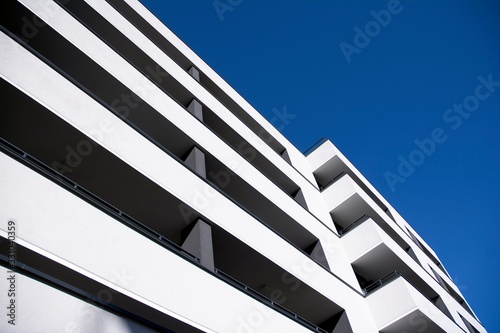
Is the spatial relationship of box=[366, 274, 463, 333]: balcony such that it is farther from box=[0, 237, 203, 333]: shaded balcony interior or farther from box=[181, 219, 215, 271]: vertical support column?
box=[0, 237, 203, 333]: shaded balcony interior

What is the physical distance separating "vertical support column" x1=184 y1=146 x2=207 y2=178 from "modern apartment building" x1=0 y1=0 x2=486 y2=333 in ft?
0.19

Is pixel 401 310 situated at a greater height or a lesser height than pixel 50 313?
greater

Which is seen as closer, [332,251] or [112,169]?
[112,169]

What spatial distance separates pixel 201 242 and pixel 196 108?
665 cm

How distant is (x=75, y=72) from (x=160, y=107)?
92.7 inches

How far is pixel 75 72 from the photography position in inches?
388

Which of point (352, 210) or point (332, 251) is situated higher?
point (352, 210)

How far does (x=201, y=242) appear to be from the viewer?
7645mm

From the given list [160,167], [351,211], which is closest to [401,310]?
[351,211]

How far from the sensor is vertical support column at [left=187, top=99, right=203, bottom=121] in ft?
41.9

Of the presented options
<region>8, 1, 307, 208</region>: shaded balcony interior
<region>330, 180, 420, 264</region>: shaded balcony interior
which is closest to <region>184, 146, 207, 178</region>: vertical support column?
<region>8, 1, 307, 208</region>: shaded balcony interior

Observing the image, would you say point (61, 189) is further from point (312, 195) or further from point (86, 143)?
point (312, 195)

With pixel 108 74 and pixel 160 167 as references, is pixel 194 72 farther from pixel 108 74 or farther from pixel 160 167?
pixel 160 167

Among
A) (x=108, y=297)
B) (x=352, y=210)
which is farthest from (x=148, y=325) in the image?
(x=352, y=210)
